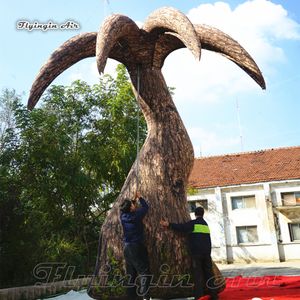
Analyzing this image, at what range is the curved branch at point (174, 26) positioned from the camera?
14.9ft

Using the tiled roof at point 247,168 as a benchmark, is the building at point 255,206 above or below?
below

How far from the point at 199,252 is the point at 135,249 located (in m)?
0.90

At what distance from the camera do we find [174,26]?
5.07 meters

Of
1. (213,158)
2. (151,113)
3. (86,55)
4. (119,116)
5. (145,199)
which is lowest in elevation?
(145,199)

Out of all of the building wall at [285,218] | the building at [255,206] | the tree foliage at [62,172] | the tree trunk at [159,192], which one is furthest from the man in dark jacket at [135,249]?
the building wall at [285,218]

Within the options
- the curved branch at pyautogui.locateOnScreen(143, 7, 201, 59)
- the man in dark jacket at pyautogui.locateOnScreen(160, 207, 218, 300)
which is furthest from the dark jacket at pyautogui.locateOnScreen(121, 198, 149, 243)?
the curved branch at pyautogui.locateOnScreen(143, 7, 201, 59)

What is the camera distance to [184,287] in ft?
16.0

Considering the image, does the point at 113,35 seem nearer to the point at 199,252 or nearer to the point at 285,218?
the point at 199,252

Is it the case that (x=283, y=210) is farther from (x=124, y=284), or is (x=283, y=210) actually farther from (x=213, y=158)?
(x=124, y=284)

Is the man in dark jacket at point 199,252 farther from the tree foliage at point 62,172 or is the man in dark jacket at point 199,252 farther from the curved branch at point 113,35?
the tree foliage at point 62,172

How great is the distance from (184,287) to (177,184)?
1.42m

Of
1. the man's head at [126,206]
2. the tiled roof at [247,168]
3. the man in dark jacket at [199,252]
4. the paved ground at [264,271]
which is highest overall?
the tiled roof at [247,168]

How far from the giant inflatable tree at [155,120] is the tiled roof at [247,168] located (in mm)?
17755

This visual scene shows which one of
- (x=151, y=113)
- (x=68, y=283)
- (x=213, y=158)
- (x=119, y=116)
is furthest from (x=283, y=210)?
(x=151, y=113)
